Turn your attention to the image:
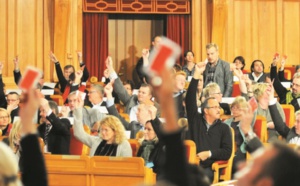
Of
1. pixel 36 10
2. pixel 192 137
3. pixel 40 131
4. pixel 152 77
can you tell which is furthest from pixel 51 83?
pixel 152 77

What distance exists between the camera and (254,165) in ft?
5.86

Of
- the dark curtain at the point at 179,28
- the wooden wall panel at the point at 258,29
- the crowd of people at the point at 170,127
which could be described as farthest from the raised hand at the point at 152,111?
the dark curtain at the point at 179,28

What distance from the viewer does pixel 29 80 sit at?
210 centimetres

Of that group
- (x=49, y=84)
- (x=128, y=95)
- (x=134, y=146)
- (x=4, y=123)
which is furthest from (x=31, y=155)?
(x=49, y=84)

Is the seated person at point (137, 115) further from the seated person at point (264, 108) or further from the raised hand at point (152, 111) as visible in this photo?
the seated person at point (264, 108)

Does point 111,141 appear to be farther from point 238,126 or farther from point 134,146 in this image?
point 238,126

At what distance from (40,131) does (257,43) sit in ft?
20.8

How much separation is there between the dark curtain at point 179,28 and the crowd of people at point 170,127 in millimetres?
1443

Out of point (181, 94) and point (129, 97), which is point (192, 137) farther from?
point (129, 97)

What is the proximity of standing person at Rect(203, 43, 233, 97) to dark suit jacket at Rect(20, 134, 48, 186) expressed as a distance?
7185 mm

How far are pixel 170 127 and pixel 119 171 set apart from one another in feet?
13.1

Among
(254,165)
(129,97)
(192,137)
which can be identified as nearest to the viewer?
(254,165)

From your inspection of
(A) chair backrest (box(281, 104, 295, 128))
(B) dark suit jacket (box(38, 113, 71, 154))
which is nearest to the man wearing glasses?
(B) dark suit jacket (box(38, 113, 71, 154))

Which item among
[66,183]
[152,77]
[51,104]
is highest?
[152,77]
